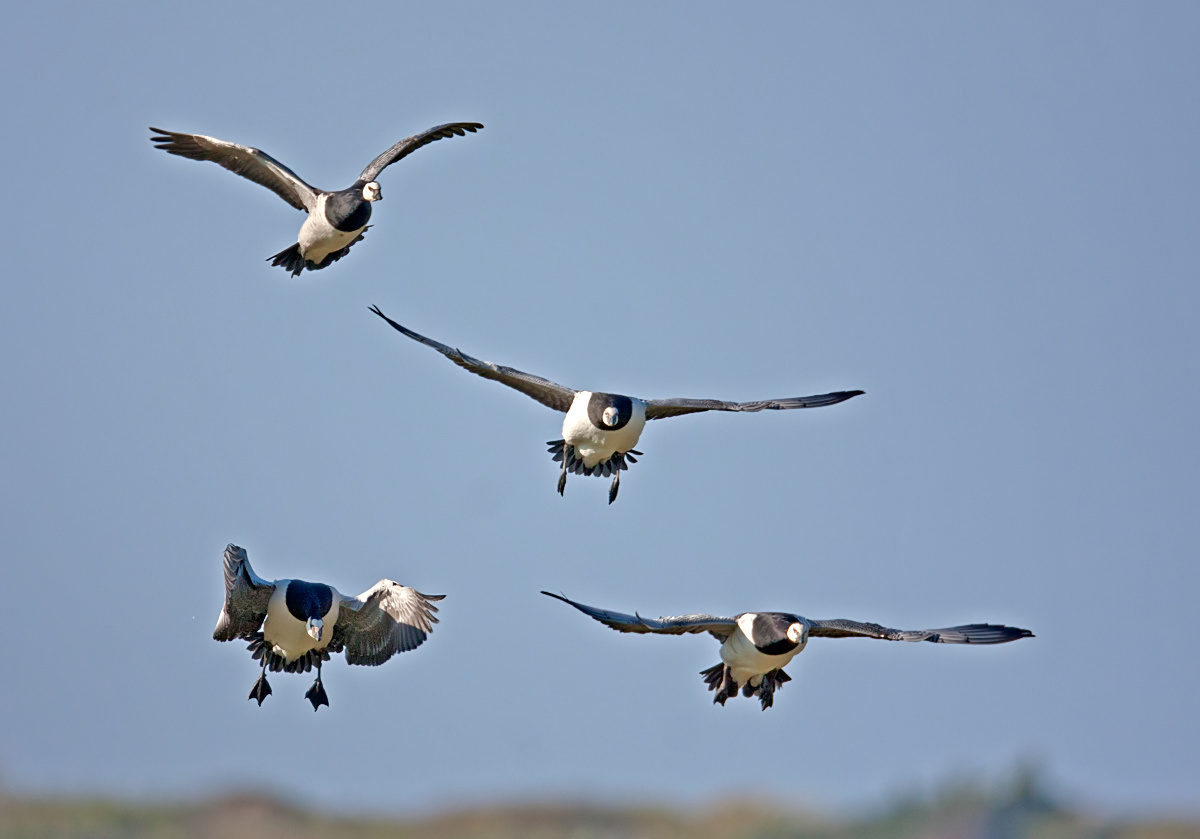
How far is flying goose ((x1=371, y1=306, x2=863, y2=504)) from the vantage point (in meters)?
20.4

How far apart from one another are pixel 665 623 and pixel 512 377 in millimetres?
4365

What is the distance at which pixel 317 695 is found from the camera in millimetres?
19422

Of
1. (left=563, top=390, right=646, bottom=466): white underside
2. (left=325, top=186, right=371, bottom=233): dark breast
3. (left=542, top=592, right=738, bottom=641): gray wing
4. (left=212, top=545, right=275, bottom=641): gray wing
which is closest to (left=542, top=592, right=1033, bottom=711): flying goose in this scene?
(left=542, top=592, right=738, bottom=641): gray wing

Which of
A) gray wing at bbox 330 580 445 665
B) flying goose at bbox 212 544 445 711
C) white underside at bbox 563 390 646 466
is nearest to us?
flying goose at bbox 212 544 445 711

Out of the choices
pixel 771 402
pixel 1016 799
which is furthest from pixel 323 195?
pixel 1016 799

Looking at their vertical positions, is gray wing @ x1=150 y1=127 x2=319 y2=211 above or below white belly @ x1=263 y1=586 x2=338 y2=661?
above

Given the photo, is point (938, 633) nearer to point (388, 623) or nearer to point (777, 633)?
point (777, 633)

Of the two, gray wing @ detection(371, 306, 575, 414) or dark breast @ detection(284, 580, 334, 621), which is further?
gray wing @ detection(371, 306, 575, 414)

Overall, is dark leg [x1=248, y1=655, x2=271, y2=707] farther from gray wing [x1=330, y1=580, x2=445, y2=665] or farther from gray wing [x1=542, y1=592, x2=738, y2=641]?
gray wing [x1=542, y1=592, x2=738, y2=641]

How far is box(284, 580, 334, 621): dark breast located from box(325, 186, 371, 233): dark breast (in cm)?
470

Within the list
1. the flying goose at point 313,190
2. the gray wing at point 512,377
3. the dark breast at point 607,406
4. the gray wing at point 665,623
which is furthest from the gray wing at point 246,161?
the gray wing at point 665,623

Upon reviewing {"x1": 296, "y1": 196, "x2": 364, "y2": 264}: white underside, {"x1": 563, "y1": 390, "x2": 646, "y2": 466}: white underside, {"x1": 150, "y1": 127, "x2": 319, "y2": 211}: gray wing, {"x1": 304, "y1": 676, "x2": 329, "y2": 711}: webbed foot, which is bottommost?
{"x1": 304, "y1": 676, "x2": 329, "y2": 711}: webbed foot

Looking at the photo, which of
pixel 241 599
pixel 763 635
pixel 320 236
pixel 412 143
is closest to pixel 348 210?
pixel 320 236

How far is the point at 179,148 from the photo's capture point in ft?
71.9
